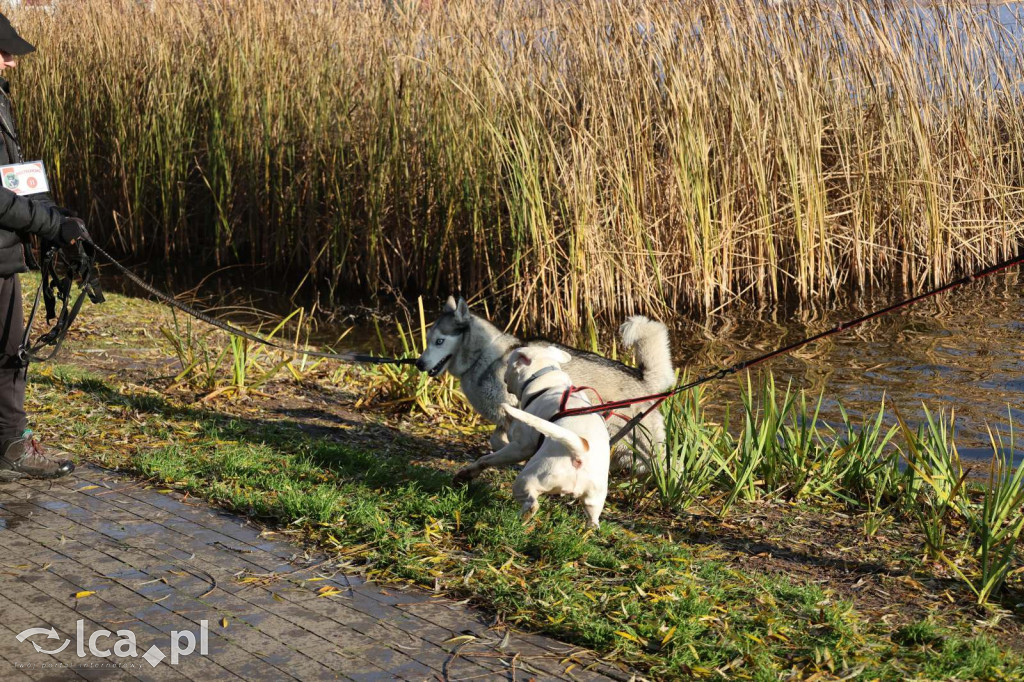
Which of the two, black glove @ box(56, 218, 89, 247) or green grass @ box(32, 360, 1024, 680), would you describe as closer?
green grass @ box(32, 360, 1024, 680)

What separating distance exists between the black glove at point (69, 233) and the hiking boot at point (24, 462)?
1.04 m

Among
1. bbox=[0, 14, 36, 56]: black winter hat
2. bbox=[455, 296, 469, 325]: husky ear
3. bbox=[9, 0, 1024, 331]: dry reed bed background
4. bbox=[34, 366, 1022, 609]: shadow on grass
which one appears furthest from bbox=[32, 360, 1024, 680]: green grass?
bbox=[9, 0, 1024, 331]: dry reed bed background

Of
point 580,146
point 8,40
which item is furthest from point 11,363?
point 580,146

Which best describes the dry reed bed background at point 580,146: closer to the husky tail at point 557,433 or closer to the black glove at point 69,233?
the black glove at point 69,233

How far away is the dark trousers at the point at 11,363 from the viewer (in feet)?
16.6

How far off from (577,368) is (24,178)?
3.06 meters

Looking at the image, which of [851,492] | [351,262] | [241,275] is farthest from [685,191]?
[241,275]

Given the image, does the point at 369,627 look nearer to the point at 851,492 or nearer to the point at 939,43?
the point at 851,492

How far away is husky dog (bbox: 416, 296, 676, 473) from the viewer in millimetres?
5457

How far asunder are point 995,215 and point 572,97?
5353 millimetres

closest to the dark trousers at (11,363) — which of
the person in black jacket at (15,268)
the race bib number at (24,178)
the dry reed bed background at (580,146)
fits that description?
the person in black jacket at (15,268)

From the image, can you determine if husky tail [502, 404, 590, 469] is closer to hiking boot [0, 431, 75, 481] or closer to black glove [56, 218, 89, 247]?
black glove [56, 218, 89, 247]

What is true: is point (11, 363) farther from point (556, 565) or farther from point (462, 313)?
point (556, 565)

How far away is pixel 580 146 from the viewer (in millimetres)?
9055
